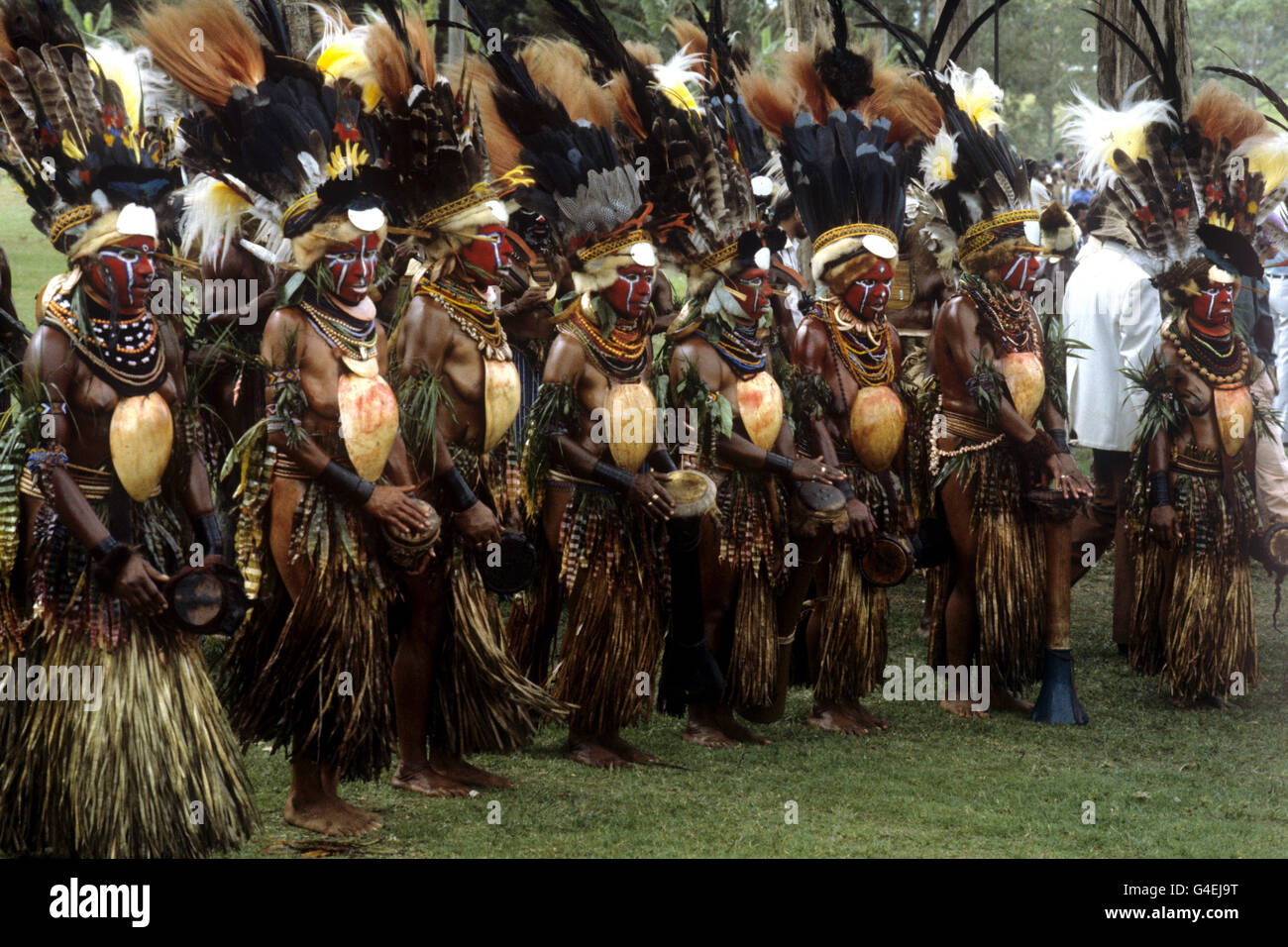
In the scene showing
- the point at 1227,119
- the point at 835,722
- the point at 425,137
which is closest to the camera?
the point at 425,137

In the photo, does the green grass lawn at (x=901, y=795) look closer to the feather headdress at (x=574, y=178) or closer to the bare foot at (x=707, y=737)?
the bare foot at (x=707, y=737)

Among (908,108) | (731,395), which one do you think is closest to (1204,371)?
(908,108)

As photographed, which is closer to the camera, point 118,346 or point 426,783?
point 118,346

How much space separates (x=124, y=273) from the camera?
3.69 m

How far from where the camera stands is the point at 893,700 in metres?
6.18

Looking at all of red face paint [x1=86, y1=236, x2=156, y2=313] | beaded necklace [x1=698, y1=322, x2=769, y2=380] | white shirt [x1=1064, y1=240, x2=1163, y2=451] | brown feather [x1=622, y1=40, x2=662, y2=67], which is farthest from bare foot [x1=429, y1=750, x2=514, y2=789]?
white shirt [x1=1064, y1=240, x2=1163, y2=451]

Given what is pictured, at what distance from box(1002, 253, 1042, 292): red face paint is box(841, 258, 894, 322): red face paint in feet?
1.84

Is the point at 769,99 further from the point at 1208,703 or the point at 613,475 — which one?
the point at 1208,703

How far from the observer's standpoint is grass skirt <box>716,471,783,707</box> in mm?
5309

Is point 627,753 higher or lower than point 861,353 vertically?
lower

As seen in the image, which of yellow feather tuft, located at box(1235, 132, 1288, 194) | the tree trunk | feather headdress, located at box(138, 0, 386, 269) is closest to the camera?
feather headdress, located at box(138, 0, 386, 269)

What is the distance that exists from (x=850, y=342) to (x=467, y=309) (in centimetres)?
160

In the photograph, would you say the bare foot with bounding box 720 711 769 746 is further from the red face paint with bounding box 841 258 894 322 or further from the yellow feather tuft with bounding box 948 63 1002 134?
the yellow feather tuft with bounding box 948 63 1002 134
